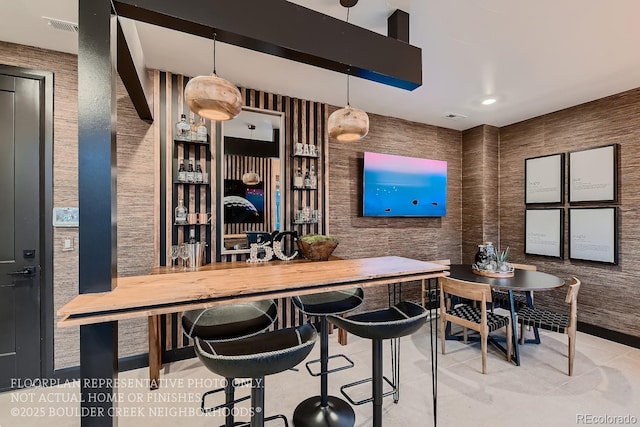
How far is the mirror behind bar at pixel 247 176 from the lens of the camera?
2.99 metres

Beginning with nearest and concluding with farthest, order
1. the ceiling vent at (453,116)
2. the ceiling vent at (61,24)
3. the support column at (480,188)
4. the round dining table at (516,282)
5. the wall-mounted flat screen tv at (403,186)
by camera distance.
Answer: the ceiling vent at (61,24) → the round dining table at (516,282) → the wall-mounted flat screen tv at (403,186) → the ceiling vent at (453,116) → the support column at (480,188)

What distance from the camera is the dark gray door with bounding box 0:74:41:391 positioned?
2297mm

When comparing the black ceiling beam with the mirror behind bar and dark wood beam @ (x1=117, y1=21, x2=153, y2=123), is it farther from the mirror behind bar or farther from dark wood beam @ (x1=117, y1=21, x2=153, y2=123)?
the mirror behind bar

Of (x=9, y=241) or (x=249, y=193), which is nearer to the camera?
(x=9, y=241)

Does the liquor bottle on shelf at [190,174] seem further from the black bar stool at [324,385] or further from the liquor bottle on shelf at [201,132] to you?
the black bar stool at [324,385]

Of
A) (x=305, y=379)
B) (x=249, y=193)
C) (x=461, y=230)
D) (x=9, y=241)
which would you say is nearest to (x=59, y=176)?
(x=9, y=241)

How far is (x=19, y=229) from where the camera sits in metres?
2.33

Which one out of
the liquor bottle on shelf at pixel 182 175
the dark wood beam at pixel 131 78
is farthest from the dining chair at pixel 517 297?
the dark wood beam at pixel 131 78

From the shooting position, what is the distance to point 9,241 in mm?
2309

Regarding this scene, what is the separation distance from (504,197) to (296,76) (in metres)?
3.48

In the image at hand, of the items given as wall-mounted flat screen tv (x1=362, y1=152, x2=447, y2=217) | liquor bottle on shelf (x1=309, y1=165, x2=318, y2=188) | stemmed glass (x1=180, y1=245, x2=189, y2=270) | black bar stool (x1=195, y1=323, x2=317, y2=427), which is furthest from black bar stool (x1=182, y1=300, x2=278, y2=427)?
wall-mounted flat screen tv (x1=362, y1=152, x2=447, y2=217)

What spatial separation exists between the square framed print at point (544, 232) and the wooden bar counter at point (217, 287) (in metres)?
2.97

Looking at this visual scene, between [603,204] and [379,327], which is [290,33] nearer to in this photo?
[379,327]

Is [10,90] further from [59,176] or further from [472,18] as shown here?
[472,18]
